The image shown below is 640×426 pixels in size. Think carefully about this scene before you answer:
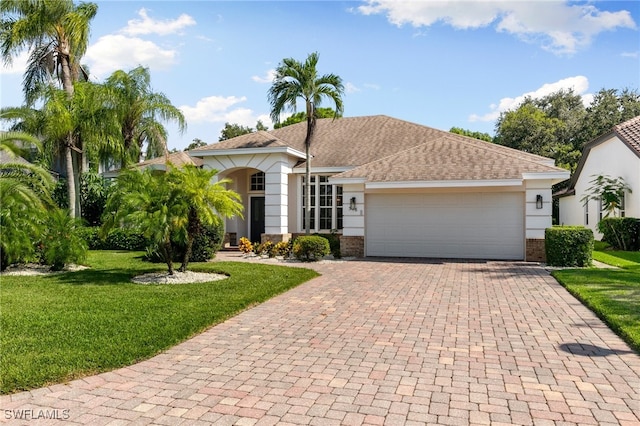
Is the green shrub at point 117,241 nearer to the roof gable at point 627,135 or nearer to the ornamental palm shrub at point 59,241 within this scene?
the ornamental palm shrub at point 59,241

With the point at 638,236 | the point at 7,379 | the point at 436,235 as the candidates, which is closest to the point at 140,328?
the point at 7,379

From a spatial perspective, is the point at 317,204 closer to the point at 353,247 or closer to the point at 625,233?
the point at 353,247

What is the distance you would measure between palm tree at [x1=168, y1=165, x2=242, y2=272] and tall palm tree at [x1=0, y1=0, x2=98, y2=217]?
9.43m

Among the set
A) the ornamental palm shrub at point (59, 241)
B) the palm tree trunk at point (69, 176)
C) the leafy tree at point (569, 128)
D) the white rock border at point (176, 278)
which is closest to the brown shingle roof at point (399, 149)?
the palm tree trunk at point (69, 176)

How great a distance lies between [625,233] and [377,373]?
1754cm

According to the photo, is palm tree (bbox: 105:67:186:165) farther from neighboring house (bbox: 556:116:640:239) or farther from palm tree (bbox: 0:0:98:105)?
neighboring house (bbox: 556:116:640:239)

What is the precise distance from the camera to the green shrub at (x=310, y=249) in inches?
585

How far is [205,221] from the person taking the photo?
34.2 feet

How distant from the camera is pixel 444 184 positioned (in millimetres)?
14680

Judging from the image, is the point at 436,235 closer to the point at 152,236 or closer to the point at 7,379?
the point at 152,236

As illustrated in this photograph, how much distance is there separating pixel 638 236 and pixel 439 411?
18.2 m

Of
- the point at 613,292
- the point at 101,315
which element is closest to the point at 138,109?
the point at 101,315

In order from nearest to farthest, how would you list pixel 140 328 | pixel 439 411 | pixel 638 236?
pixel 439 411 < pixel 140 328 < pixel 638 236

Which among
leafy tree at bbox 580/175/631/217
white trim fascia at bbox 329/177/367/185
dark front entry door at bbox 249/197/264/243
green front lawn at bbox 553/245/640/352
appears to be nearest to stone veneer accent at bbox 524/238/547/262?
green front lawn at bbox 553/245/640/352
